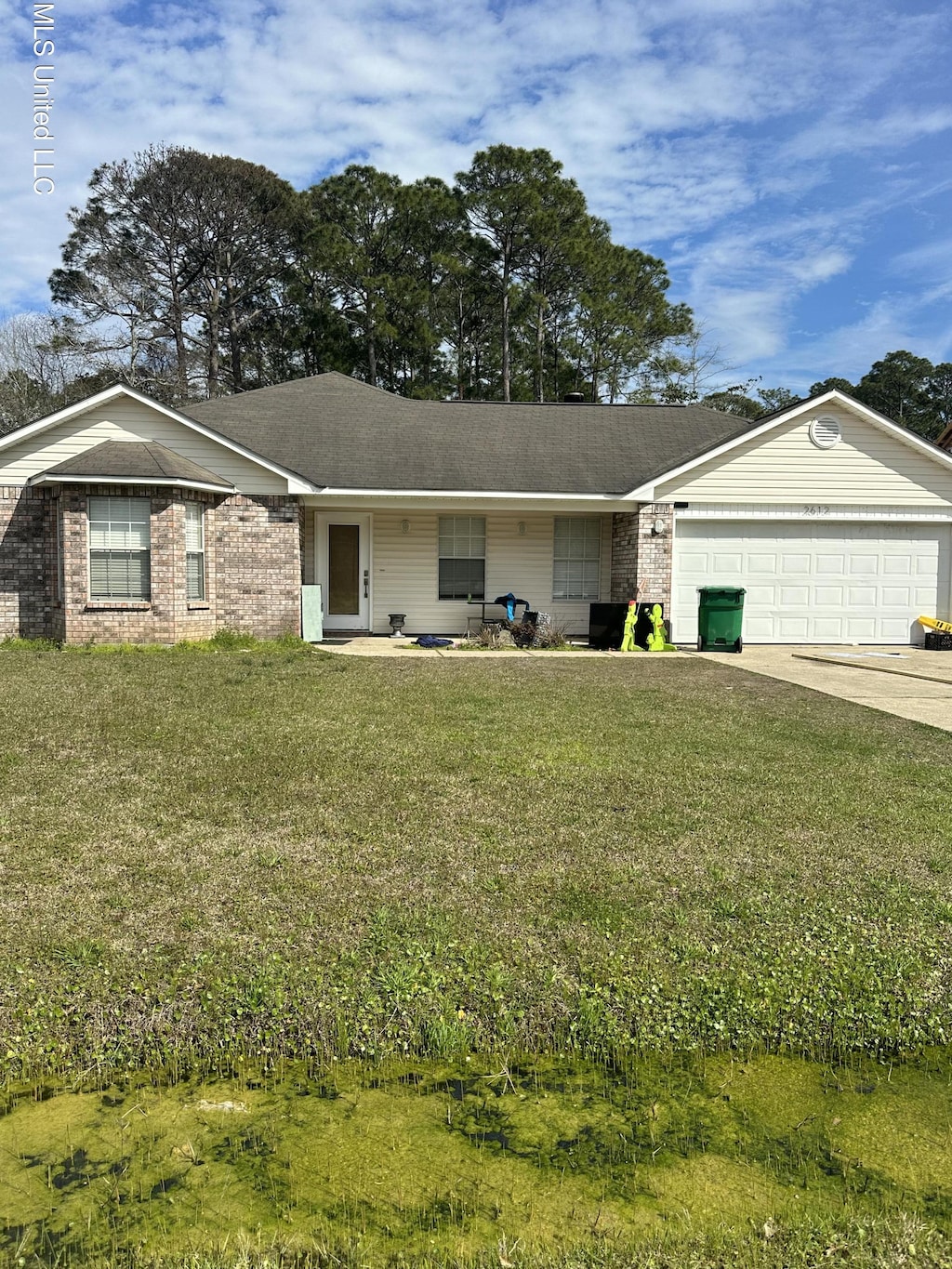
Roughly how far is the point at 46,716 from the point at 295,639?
275 inches

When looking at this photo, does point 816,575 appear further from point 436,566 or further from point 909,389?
point 909,389

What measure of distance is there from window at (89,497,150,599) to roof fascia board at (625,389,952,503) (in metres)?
8.64

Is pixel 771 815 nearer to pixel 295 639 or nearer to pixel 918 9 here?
pixel 295 639

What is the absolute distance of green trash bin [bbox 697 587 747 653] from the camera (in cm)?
1460

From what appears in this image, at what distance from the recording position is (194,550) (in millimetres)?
14125

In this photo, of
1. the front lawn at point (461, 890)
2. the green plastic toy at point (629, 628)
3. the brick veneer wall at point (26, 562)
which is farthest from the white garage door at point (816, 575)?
the brick veneer wall at point (26, 562)

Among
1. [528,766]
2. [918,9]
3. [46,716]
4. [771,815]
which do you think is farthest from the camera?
[918,9]

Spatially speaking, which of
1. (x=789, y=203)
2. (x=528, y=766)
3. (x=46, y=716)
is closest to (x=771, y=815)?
(x=528, y=766)

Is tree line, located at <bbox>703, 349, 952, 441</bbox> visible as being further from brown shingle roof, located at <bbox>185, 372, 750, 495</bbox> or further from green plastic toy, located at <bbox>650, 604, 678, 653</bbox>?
green plastic toy, located at <bbox>650, 604, 678, 653</bbox>

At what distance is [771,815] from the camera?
504 centimetres

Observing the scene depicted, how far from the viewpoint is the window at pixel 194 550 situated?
13883 mm

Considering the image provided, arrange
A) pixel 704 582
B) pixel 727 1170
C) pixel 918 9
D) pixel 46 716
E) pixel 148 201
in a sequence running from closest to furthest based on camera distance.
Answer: pixel 727 1170
pixel 46 716
pixel 918 9
pixel 704 582
pixel 148 201

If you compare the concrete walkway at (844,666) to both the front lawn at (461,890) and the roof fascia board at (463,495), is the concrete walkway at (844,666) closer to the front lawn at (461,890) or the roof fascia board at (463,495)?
the front lawn at (461,890)

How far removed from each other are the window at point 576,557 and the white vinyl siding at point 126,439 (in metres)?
5.78
